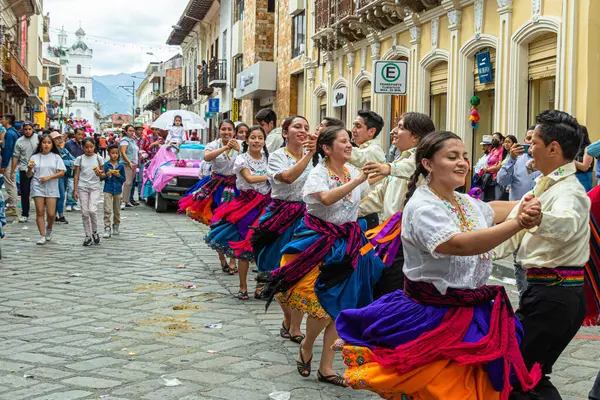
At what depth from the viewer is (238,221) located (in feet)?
29.9

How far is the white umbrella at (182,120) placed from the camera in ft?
83.3

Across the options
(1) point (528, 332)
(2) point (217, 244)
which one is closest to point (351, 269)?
(1) point (528, 332)

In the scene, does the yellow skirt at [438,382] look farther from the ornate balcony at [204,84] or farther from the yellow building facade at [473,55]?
the ornate balcony at [204,84]

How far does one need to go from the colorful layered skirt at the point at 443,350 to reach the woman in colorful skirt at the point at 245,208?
4.79m

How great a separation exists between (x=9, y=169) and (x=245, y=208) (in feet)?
33.6

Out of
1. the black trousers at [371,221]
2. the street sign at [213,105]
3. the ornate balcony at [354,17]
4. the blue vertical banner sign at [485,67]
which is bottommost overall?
the black trousers at [371,221]

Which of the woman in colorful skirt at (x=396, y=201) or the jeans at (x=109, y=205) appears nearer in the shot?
the woman in colorful skirt at (x=396, y=201)

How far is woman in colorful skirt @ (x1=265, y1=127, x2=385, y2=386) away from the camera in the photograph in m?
5.56

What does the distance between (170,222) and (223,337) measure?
10728 millimetres

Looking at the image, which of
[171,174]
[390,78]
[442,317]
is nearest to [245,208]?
[390,78]

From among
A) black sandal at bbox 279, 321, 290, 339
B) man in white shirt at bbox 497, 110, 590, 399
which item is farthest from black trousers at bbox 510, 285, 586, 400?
black sandal at bbox 279, 321, 290, 339

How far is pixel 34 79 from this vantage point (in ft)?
188

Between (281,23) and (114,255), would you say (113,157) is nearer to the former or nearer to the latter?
(114,255)

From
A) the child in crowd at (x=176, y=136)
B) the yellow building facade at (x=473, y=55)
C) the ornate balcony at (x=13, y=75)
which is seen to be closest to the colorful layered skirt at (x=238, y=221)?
the yellow building facade at (x=473, y=55)
